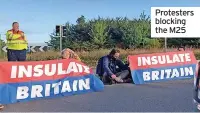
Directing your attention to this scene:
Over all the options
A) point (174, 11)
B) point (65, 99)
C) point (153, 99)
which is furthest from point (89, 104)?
point (174, 11)

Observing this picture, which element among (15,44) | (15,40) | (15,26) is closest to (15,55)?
(15,44)

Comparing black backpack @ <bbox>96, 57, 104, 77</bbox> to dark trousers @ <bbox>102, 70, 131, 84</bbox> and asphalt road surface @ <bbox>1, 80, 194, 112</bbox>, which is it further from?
asphalt road surface @ <bbox>1, 80, 194, 112</bbox>

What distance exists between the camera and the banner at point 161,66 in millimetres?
12961

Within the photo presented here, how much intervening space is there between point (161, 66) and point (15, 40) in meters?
4.52

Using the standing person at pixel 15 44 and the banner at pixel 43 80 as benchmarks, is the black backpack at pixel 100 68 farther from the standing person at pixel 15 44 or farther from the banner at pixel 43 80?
the standing person at pixel 15 44

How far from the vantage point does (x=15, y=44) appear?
1294cm

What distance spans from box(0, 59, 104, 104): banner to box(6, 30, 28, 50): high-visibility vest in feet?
10.00

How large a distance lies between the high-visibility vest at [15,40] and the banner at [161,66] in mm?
3231

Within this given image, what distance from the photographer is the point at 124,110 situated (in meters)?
8.02

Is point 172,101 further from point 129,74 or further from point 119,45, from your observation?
point 119,45

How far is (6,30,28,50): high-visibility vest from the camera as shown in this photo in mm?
12805
